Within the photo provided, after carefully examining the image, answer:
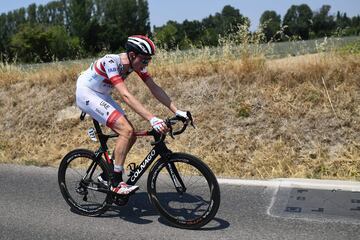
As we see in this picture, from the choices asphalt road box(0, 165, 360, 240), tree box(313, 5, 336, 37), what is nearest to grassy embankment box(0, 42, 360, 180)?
asphalt road box(0, 165, 360, 240)

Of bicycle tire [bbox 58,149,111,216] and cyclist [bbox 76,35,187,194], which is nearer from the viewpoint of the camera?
cyclist [bbox 76,35,187,194]

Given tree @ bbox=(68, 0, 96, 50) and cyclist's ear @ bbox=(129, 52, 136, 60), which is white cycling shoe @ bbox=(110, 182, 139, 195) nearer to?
cyclist's ear @ bbox=(129, 52, 136, 60)

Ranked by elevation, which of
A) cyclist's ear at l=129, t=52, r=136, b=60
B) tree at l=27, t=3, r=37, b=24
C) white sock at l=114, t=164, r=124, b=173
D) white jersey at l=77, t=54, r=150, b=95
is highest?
tree at l=27, t=3, r=37, b=24

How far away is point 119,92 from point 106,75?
1.40 feet

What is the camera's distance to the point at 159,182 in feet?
17.1

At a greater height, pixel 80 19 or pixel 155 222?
pixel 80 19

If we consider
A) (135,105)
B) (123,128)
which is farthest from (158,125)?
(123,128)

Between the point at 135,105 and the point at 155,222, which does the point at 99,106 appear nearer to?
the point at 135,105

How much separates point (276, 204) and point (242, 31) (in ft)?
17.1

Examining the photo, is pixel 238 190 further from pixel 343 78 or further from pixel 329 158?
pixel 343 78

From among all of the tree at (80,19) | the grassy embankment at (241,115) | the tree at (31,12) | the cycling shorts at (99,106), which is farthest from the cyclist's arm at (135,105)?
the tree at (31,12)

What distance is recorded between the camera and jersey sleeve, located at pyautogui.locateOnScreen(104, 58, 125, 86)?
4.98 m

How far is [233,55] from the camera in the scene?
1008 cm

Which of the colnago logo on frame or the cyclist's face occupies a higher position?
the cyclist's face
